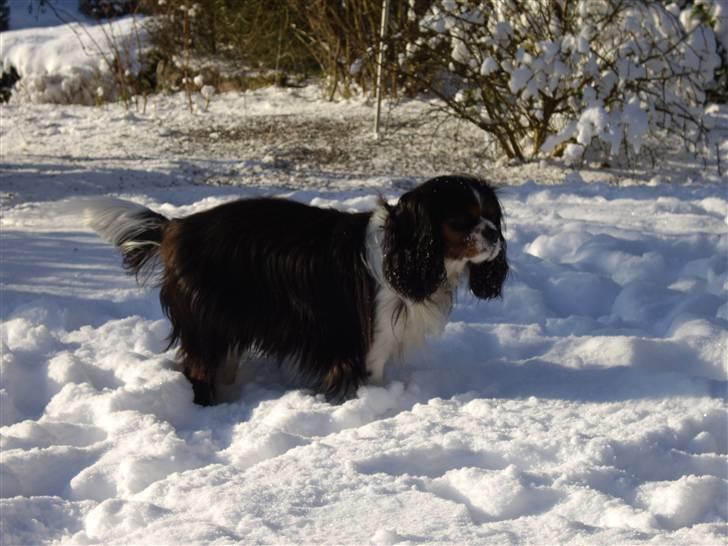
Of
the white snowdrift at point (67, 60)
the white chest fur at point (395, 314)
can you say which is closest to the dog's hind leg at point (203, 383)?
the white chest fur at point (395, 314)

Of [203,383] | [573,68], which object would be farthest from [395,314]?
[573,68]

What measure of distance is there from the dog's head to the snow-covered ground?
1.56ft

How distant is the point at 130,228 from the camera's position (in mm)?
3965

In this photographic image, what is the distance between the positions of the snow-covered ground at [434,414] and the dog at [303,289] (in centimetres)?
16

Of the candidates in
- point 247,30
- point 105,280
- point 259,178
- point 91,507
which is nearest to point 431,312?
point 91,507

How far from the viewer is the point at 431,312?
3.77 meters

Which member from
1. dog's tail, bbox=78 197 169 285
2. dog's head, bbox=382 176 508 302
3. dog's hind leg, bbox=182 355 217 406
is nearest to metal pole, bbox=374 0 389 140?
dog's tail, bbox=78 197 169 285

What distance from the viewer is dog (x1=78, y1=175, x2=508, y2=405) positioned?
3697 mm

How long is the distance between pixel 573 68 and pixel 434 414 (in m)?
3.93

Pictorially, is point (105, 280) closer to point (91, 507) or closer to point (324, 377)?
point (324, 377)

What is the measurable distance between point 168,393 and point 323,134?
4.78m

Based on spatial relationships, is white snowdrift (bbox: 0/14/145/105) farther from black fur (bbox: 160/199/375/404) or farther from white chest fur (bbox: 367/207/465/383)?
white chest fur (bbox: 367/207/465/383)

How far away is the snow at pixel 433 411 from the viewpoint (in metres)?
2.82

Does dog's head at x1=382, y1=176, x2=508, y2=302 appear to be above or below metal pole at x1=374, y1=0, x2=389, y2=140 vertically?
below
